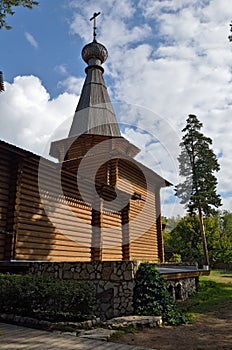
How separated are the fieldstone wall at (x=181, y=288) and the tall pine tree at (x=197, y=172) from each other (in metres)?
13.1

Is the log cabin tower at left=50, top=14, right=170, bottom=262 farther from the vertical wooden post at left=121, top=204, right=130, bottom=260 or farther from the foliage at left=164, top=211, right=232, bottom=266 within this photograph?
the foliage at left=164, top=211, right=232, bottom=266

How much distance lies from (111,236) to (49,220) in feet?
13.9

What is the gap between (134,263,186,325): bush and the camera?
671 centimetres

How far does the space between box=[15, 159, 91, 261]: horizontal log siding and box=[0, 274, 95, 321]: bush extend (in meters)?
2.64

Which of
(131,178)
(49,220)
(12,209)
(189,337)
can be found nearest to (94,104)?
(131,178)

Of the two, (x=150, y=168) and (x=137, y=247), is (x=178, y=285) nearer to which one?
(x=137, y=247)

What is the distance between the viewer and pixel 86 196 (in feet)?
40.9

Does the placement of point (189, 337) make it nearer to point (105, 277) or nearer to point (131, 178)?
point (105, 277)

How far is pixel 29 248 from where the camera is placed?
30.7 ft

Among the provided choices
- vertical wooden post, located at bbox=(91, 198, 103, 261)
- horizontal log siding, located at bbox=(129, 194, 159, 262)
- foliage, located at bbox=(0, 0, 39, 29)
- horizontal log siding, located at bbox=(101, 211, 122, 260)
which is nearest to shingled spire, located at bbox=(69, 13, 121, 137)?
horizontal log siding, located at bbox=(129, 194, 159, 262)

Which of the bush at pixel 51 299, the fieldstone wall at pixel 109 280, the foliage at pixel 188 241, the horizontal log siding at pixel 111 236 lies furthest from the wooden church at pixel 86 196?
the foliage at pixel 188 241

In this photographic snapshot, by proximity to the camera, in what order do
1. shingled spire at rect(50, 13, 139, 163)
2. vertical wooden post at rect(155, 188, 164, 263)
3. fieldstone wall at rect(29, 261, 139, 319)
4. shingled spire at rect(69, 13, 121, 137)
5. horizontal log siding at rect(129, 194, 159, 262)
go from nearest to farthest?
fieldstone wall at rect(29, 261, 139, 319) → horizontal log siding at rect(129, 194, 159, 262) → shingled spire at rect(50, 13, 139, 163) → shingled spire at rect(69, 13, 121, 137) → vertical wooden post at rect(155, 188, 164, 263)

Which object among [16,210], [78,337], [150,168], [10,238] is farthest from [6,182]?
[150,168]

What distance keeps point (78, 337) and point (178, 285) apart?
232 inches
